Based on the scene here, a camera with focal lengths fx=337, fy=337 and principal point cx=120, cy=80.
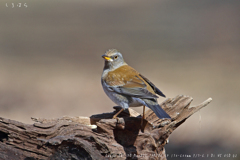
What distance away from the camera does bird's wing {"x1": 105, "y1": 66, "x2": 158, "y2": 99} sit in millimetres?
5020

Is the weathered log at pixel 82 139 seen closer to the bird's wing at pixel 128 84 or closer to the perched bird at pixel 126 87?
the perched bird at pixel 126 87

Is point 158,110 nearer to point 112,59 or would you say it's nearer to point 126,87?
point 126,87

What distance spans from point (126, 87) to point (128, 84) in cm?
8

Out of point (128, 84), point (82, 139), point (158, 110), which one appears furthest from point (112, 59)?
point (82, 139)

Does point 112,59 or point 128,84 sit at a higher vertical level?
point 112,59

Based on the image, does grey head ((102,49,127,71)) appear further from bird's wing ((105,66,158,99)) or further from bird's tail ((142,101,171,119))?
bird's tail ((142,101,171,119))

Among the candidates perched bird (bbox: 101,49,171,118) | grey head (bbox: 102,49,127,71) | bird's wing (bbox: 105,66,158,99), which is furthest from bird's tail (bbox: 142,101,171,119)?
grey head (bbox: 102,49,127,71)

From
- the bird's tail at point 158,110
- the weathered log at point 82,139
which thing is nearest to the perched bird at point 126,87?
the bird's tail at point 158,110

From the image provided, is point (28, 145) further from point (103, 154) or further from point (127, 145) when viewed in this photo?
point (127, 145)

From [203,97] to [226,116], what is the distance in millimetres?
992

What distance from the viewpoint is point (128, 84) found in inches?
210

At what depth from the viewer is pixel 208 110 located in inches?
350

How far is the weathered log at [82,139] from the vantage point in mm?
4164

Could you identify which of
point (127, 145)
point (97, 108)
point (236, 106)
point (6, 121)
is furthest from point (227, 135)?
point (6, 121)
